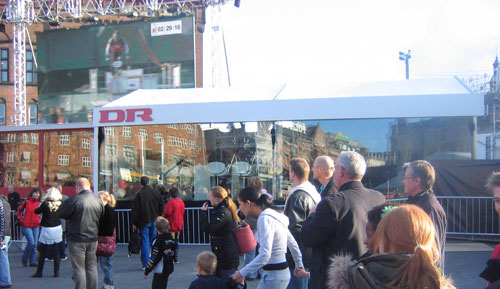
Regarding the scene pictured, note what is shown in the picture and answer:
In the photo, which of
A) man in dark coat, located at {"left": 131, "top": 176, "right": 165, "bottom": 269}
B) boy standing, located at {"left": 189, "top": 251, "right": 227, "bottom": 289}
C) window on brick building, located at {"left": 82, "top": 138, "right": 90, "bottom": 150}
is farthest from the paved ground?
boy standing, located at {"left": 189, "top": 251, "right": 227, "bottom": 289}

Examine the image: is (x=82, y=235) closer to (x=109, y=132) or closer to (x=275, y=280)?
(x=275, y=280)

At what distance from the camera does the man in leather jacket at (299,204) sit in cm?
466

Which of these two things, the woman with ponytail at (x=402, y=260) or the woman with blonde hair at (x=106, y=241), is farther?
the woman with blonde hair at (x=106, y=241)

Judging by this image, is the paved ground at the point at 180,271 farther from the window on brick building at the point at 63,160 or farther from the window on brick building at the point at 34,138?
the window on brick building at the point at 34,138

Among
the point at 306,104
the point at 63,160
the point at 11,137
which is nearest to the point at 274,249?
the point at 306,104

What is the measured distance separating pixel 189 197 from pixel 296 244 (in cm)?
742

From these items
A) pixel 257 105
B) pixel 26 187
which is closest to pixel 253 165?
pixel 257 105

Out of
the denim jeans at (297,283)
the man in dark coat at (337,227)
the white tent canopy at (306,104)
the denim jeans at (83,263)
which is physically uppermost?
the white tent canopy at (306,104)

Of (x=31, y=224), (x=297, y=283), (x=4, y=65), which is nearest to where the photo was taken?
Answer: (x=297, y=283)

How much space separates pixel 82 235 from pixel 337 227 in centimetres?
447

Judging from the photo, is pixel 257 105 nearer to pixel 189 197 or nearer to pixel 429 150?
pixel 189 197

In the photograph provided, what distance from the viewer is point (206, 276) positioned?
4523 mm

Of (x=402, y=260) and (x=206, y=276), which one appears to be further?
(x=206, y=276)

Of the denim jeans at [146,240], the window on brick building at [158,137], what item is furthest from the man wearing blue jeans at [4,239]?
the window on brick building at [158,137]
